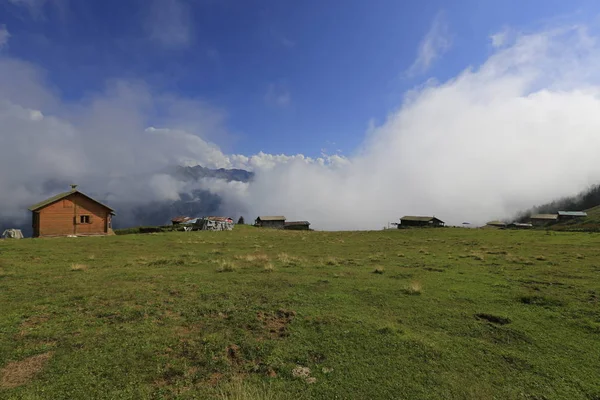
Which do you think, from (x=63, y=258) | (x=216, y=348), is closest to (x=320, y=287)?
(x=216, y=348)

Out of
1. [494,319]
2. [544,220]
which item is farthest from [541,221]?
[494,319]

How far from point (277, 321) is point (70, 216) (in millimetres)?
54517

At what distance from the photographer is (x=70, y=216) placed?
48938 mm

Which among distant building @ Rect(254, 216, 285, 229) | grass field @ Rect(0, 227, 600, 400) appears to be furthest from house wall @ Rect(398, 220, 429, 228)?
grass field @ Rect(0, 227, 600, 400)

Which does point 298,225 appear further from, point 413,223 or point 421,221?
point 421,221

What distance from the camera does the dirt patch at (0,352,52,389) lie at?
624 cm

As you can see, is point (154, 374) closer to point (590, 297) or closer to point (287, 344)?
point (287, 344)

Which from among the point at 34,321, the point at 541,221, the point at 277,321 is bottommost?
the point at 541,221

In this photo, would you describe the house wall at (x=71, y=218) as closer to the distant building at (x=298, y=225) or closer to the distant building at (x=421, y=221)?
the distant building at (x=298, y=225)

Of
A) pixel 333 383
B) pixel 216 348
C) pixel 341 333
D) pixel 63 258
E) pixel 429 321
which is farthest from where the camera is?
pixel 63 258

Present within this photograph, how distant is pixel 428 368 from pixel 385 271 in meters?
12.0

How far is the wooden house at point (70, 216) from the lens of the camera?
154ft

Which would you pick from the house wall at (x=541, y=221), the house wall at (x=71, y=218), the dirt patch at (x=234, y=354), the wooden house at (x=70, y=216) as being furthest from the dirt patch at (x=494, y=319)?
the house wall at (x=541, y=221)

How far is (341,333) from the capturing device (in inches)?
351
